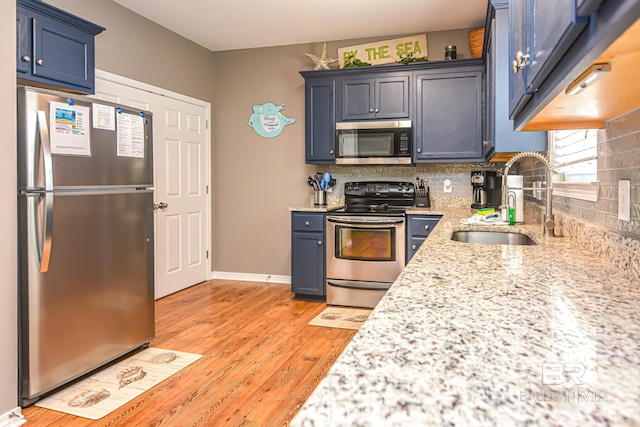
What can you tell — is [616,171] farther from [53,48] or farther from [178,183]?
[178,183]

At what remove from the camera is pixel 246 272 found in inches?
207

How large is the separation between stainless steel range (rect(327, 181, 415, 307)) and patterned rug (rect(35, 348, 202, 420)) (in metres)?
1.64

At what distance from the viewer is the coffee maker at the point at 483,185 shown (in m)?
4.03

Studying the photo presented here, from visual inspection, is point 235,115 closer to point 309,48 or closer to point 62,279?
point 309,48

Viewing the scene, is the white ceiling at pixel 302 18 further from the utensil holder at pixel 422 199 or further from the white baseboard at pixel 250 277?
the white baseboard at pixel 250 277

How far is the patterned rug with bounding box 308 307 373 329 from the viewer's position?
3.59 m

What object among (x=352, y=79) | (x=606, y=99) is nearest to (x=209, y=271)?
(x=352, y=79)

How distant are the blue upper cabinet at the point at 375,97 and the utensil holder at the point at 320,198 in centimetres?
79

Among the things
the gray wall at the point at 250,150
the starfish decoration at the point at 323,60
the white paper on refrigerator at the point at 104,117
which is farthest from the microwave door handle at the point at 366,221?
the white paper on refrigerator at the point at 104,117

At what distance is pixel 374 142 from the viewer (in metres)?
4.36

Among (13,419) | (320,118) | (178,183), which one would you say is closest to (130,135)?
(13,419)

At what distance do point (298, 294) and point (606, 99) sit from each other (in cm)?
363

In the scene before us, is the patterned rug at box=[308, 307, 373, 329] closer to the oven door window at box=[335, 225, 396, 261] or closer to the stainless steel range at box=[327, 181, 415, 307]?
the stainless steel range at box=[327, 181, 415, 307]

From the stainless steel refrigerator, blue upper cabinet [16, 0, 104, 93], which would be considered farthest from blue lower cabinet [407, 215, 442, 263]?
blue upper cabinet [16, 0, 104, 93]
